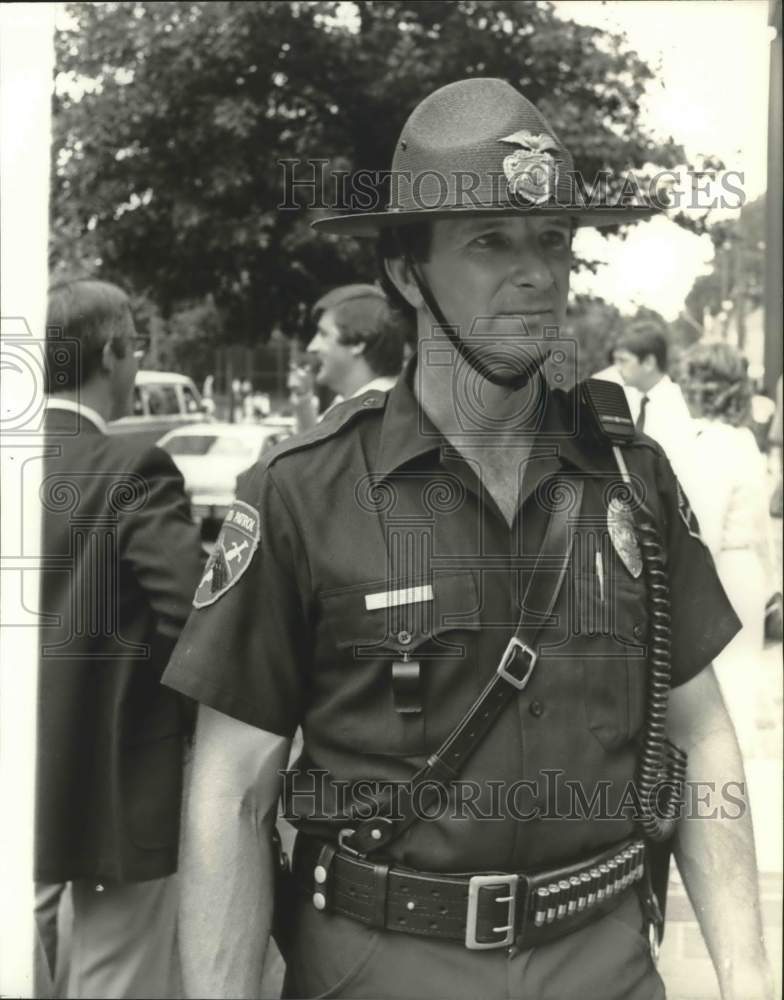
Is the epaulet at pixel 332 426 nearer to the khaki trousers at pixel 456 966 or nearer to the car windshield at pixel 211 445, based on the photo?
the khaki trousers at pixel 456 966

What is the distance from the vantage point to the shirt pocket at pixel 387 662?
5.23 feet

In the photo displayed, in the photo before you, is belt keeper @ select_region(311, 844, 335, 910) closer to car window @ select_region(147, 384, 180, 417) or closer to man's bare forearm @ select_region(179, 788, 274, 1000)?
man's bare forearm @ select_region(179, 788, 274, 1000)

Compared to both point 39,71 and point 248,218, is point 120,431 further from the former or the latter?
point 248,218

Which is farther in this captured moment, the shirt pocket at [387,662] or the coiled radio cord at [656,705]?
the coiled radio cord at [656,705]

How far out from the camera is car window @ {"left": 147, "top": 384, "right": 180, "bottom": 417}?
326cm

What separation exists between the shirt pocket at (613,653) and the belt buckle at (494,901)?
24 cm

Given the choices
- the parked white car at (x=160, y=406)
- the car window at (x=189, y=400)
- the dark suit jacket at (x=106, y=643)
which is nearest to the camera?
the dark suit jacket at (x=106, y=643)

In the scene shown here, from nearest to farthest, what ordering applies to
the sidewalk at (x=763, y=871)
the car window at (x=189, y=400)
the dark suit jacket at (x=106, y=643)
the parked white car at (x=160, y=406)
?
the sidewalk at (x=763, y=871) → the dark suit jacket at (x=106, y=643) → the parked white car at (x=160, y=406) → the car window at (x=189, y=400)

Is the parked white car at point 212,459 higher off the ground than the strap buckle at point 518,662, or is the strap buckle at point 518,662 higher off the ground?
the parked white car at point 212,459

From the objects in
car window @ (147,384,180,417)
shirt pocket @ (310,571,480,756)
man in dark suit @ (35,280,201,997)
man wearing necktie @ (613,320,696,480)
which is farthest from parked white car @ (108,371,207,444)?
man wearing necktie @ (613,320,696,480)

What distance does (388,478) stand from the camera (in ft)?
5.56

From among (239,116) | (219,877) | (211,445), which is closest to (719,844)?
(219,877)

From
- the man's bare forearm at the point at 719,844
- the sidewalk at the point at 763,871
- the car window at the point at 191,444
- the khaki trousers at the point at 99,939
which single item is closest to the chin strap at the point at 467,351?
the man's bare forearm at the point at 719,844

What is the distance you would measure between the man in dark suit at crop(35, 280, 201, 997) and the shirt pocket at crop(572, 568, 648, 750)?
0.93m
